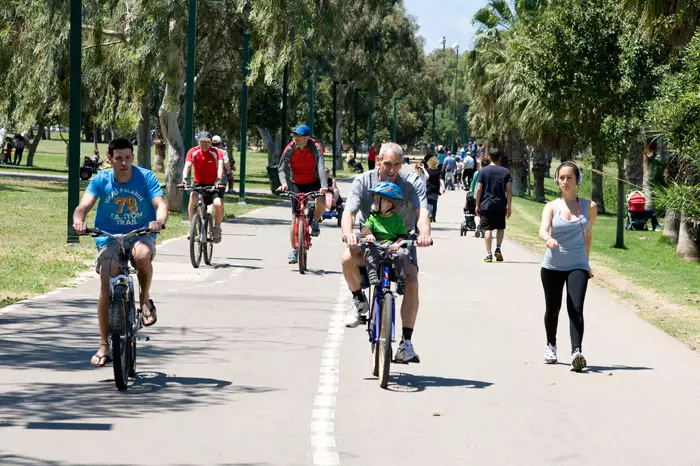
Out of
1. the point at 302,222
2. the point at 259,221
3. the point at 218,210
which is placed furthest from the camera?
the point at 259,221

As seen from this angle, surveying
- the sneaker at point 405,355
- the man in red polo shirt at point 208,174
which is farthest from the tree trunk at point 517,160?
the sneaker at point 405,355

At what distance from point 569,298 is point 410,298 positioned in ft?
5.01

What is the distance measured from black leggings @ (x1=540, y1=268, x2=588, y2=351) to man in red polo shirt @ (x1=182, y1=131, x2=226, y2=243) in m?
7.85

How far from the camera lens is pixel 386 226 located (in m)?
8.88

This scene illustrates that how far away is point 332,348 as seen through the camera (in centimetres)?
1024

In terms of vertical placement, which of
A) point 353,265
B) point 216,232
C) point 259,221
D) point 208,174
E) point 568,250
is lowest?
point 259,221

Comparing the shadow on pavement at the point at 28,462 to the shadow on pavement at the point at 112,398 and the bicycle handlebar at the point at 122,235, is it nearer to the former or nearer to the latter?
the shadow on pavement at the point at 112,398

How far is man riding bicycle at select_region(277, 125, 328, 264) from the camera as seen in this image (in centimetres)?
1598

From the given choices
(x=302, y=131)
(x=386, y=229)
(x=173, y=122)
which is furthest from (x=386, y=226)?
(x=173, y=122)

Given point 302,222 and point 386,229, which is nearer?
point 386,229

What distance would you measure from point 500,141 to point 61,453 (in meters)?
54.4

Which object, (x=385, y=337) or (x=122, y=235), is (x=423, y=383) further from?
(x=122, y=235)

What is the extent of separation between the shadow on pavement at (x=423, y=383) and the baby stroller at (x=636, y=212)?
25917 mm

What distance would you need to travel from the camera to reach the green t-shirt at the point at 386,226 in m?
8.88
